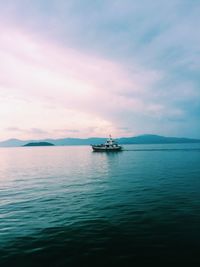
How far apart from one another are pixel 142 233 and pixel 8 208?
705 inches

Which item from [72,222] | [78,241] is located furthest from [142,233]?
[72,222]

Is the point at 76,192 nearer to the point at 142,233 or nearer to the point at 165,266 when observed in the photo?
the point at 142,233

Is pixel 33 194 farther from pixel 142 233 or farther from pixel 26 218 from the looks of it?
pixel 142 233

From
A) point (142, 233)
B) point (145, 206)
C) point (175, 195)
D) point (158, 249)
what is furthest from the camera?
point (175, 195)

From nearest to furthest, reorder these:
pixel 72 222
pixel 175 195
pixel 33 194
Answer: pixel 72 222, pixel 175 195, pixel 33 194

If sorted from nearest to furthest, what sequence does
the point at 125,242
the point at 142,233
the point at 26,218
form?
the point at 125,242 → the point at 142,233 → the point at 26,218

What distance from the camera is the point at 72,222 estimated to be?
21828 mm

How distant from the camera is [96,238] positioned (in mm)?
18000

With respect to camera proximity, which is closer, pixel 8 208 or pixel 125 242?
pixel 125 242

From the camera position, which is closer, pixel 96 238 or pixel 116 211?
pixel 96 238

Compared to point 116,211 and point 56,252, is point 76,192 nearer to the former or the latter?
point 116,211

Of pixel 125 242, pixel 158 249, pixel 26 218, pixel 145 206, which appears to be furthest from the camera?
pixel 145 206

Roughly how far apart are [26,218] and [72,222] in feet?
17.9

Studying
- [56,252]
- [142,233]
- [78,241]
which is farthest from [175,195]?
[56,252]
